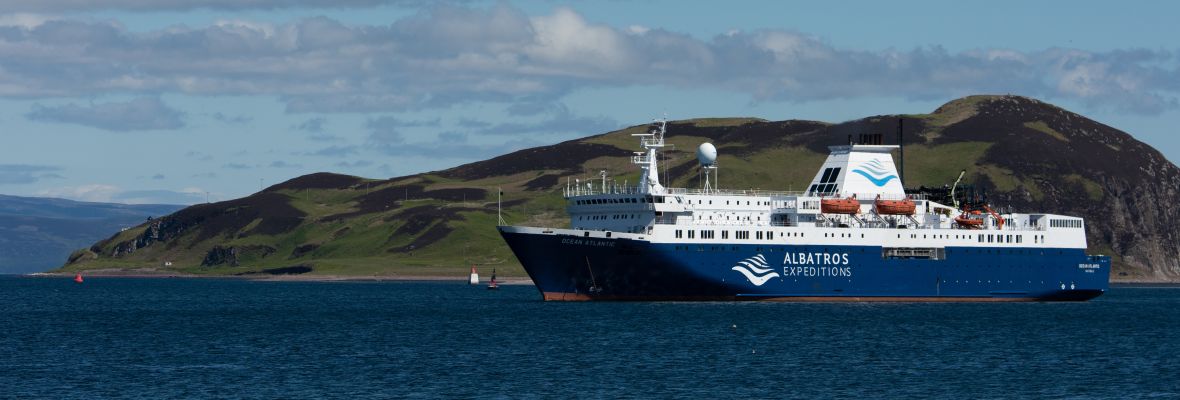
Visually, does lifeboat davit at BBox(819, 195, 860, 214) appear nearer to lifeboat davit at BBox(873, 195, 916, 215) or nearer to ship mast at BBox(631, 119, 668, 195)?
lifeboat davit at BBox(873, 195, 916, 215)

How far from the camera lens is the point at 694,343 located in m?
Result: 70.3

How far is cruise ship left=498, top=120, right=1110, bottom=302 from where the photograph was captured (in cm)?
9288

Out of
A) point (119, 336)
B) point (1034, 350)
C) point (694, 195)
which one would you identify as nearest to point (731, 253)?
point (694, 195)

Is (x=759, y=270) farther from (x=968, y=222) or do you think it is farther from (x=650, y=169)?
(x=968, y=222)

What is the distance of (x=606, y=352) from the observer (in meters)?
66.2

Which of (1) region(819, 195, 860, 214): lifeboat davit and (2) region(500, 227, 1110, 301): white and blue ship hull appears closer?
(2) region(500, 227, 1110, 301): white and blue ship hull

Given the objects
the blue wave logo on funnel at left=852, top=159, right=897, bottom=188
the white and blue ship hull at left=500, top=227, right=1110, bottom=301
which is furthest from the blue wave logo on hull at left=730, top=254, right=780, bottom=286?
the blue wave logo on funnel at left=852, top=159, right=897, bottom=188

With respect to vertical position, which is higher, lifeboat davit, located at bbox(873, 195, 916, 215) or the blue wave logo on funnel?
the blue wave logo on funnel

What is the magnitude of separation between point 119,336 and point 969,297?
178ft

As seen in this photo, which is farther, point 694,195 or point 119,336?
point 694,195

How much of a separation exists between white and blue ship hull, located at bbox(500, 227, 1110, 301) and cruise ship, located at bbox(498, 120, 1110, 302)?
7 cm

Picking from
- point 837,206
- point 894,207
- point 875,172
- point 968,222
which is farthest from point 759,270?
point 968,222

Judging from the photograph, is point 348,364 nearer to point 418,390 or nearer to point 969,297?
point 418,390

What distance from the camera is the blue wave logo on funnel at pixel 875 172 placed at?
10231 cm
